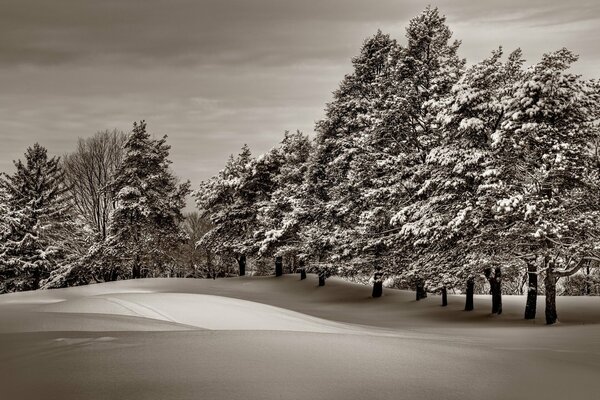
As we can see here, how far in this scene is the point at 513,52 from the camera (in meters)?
17.3

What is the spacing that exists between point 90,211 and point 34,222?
12.8 feet

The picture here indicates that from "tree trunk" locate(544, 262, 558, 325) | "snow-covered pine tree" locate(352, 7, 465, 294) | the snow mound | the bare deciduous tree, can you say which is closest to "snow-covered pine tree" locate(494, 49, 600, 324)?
"tree trunk" locate(544, 262, 558, 325)

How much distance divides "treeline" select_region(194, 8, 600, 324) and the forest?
2.6 inches

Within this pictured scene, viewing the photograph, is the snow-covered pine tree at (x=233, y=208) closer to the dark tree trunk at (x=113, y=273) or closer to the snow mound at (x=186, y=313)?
the dark tree trunk at (x=113, y=273)

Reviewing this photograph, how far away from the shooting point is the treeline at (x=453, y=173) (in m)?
13.8

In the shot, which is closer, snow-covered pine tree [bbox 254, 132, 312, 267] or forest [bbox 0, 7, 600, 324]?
forest [bbox 0, 7, 600, 324]

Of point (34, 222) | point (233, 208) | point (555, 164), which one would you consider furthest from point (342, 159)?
point (34, 222)

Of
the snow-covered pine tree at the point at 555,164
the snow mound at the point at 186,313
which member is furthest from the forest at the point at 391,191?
the snow mound at the point at 186,313

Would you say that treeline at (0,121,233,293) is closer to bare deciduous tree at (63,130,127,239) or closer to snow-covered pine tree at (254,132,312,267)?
bare deciduous tree at (63,130,127,239)

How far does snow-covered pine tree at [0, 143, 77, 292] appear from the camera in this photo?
31.8m

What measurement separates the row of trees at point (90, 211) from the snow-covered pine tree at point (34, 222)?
61mm

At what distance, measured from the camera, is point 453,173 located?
645 inches

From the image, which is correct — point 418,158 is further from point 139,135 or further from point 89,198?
point 89,198

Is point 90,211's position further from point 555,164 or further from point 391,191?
point 555,164
